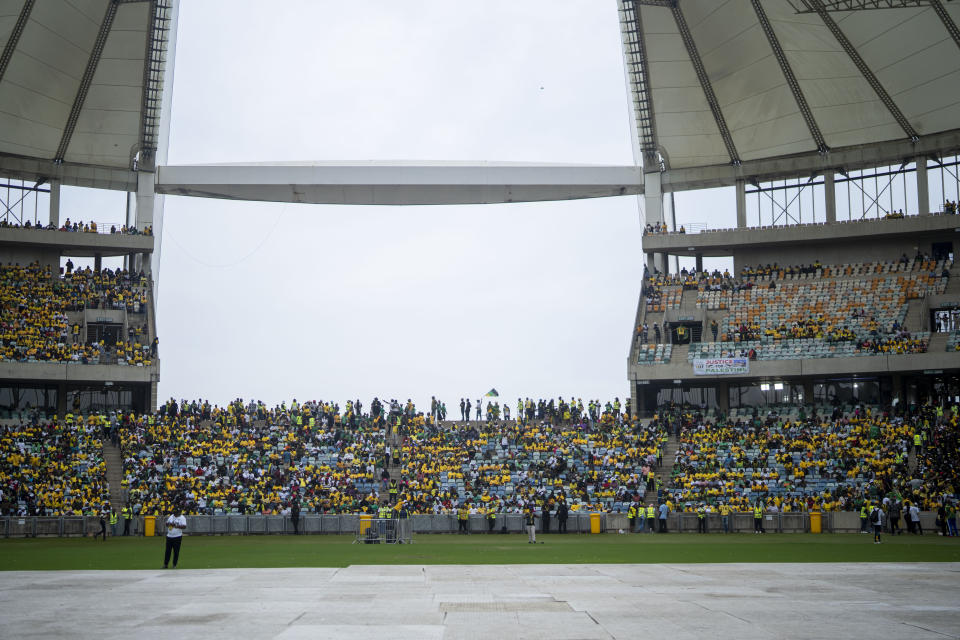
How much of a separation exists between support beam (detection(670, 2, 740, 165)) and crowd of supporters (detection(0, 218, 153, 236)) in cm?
3577

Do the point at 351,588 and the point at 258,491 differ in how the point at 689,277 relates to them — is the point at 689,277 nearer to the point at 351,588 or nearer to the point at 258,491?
the point at 258,491

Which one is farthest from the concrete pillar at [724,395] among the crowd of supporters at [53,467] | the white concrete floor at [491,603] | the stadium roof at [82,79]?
the white concrete floor at [491,603]

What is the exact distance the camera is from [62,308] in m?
65.7

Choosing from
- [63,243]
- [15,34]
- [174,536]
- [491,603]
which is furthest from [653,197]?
[491,603]

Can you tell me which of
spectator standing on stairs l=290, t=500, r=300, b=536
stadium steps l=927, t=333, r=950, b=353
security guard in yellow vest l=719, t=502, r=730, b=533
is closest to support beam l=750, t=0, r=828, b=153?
stadium steps l=927, t=333, r=950, b=353

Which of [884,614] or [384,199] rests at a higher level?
[384,199]

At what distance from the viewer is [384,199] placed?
72.6 metres

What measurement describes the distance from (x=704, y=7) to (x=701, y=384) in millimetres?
23144

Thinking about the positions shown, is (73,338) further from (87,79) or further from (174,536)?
(174,536)

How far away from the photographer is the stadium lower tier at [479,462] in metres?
50.6

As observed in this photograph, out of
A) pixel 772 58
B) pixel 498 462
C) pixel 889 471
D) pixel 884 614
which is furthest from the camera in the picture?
pixel 772 58

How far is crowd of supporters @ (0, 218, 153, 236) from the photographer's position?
67562mm

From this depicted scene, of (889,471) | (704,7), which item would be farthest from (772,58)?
(889,471)

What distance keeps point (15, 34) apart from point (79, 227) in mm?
15153
